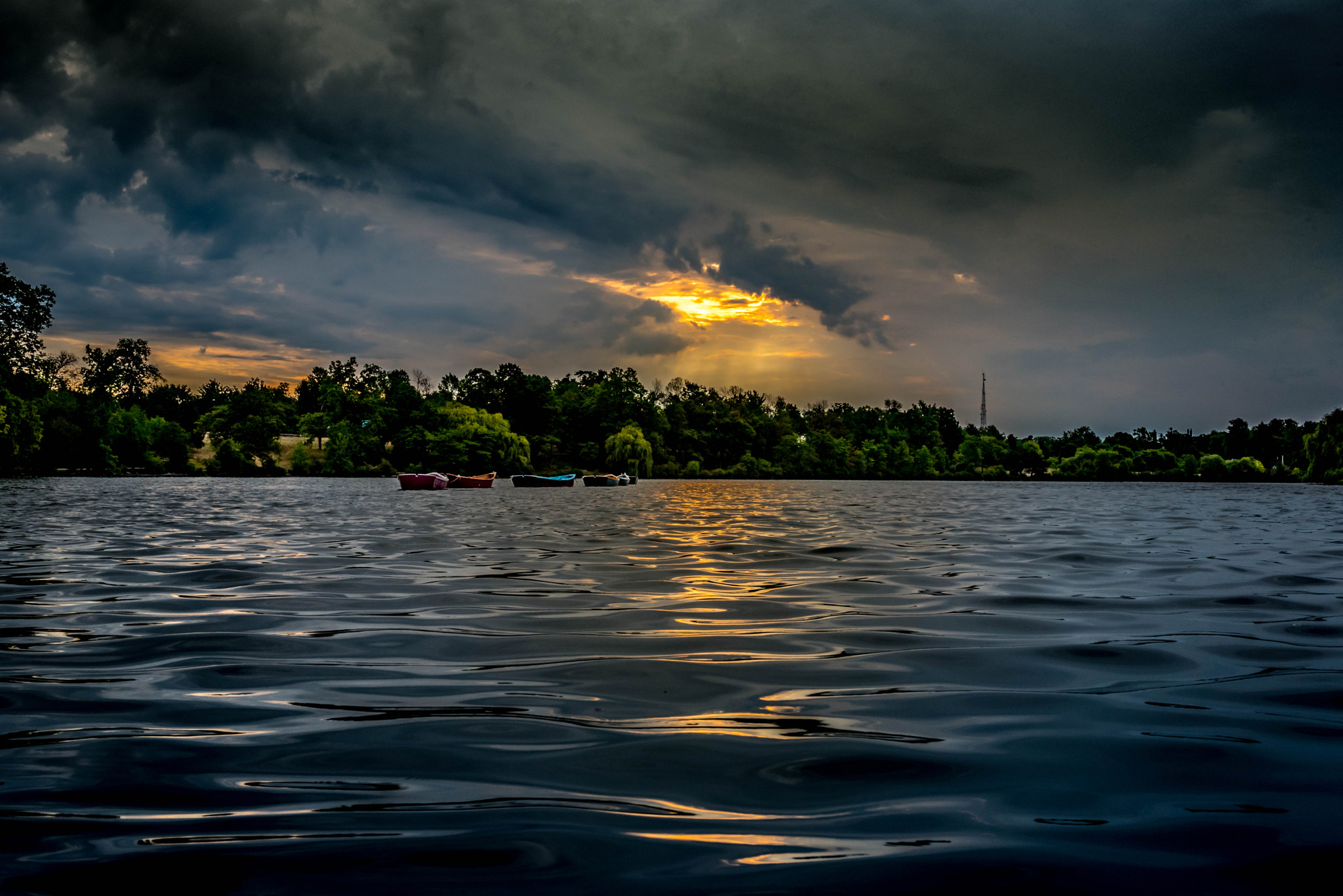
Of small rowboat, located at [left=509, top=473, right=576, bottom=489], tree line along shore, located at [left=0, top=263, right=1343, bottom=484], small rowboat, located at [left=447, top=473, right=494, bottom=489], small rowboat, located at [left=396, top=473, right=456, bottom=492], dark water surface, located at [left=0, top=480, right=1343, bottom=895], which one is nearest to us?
dark water surface, located at [left=0, top=480, right=1343, bottom=895]

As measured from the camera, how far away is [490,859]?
2217mm

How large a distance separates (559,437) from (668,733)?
4165 inches

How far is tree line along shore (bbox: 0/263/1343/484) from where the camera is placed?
286ft

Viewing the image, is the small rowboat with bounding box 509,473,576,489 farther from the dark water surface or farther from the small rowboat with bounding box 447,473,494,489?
the dark water surface

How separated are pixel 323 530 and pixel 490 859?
1549 centimetres

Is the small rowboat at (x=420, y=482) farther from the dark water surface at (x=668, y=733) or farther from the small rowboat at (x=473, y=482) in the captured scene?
the dark water surface at (x=668, y=733)

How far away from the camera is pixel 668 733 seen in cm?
342

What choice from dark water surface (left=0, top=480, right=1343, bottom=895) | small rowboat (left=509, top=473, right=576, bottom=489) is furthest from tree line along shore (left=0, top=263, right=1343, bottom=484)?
dark water surface (left=0, top=480, right=1343, bottom=895)

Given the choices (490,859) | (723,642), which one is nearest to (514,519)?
(723,642)

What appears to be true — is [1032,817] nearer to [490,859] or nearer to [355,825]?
[490,859]

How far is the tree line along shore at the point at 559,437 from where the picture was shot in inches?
3433

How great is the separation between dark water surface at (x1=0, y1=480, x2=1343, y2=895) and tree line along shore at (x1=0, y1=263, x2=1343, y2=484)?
79202 millimetres

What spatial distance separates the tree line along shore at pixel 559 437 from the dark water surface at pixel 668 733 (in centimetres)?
7920

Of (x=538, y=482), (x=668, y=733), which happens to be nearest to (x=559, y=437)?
(x=538, y=482)
